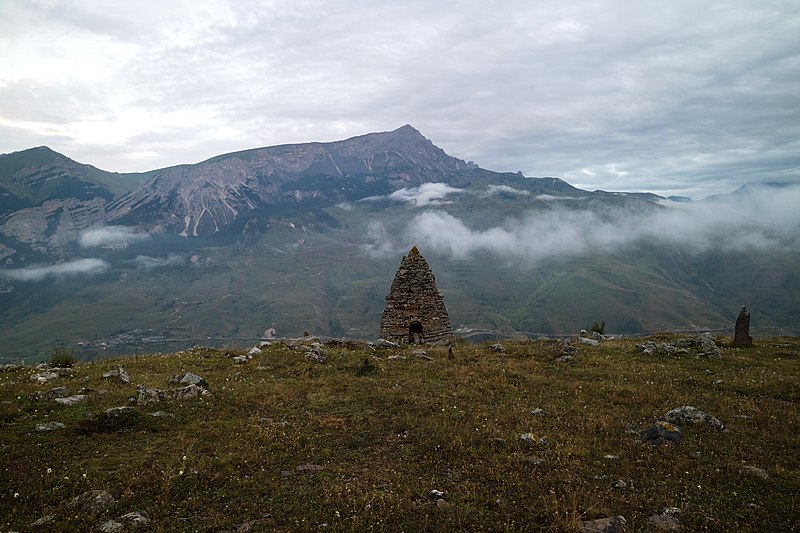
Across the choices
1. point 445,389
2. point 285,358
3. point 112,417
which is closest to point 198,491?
point 112,417

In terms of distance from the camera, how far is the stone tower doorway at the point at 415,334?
34.0 metres

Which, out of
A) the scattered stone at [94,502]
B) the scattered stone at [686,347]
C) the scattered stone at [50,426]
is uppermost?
the scattered stone at [50,426]

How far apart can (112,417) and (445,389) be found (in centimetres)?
1166

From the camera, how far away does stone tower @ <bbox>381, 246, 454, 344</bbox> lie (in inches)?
1348

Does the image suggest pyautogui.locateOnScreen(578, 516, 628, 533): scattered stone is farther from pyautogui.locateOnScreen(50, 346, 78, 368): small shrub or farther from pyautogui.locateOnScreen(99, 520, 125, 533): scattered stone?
pyautogui.locateOnScreen(50, 346, 78, 368): small shrub

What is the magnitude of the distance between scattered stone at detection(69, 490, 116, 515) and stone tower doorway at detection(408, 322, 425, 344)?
25.6m

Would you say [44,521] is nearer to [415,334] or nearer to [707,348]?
[415,334]

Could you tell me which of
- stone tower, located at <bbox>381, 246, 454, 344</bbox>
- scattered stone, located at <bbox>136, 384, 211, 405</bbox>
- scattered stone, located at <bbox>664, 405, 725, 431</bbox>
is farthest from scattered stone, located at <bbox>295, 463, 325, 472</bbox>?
stone tower, located at <bbox>381, 246, 454, 344</bbox>

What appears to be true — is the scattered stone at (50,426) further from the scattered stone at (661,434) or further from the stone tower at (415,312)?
the stone tower at (415,312)

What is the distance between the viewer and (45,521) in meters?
8.52

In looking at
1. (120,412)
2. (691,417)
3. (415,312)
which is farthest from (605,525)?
(415,312)

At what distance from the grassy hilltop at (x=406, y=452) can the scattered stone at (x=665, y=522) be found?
17cm

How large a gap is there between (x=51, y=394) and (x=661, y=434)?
19.6 m

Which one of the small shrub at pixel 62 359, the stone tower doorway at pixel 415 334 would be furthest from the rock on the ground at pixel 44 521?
the stone tower doorway at pixel 415 334
